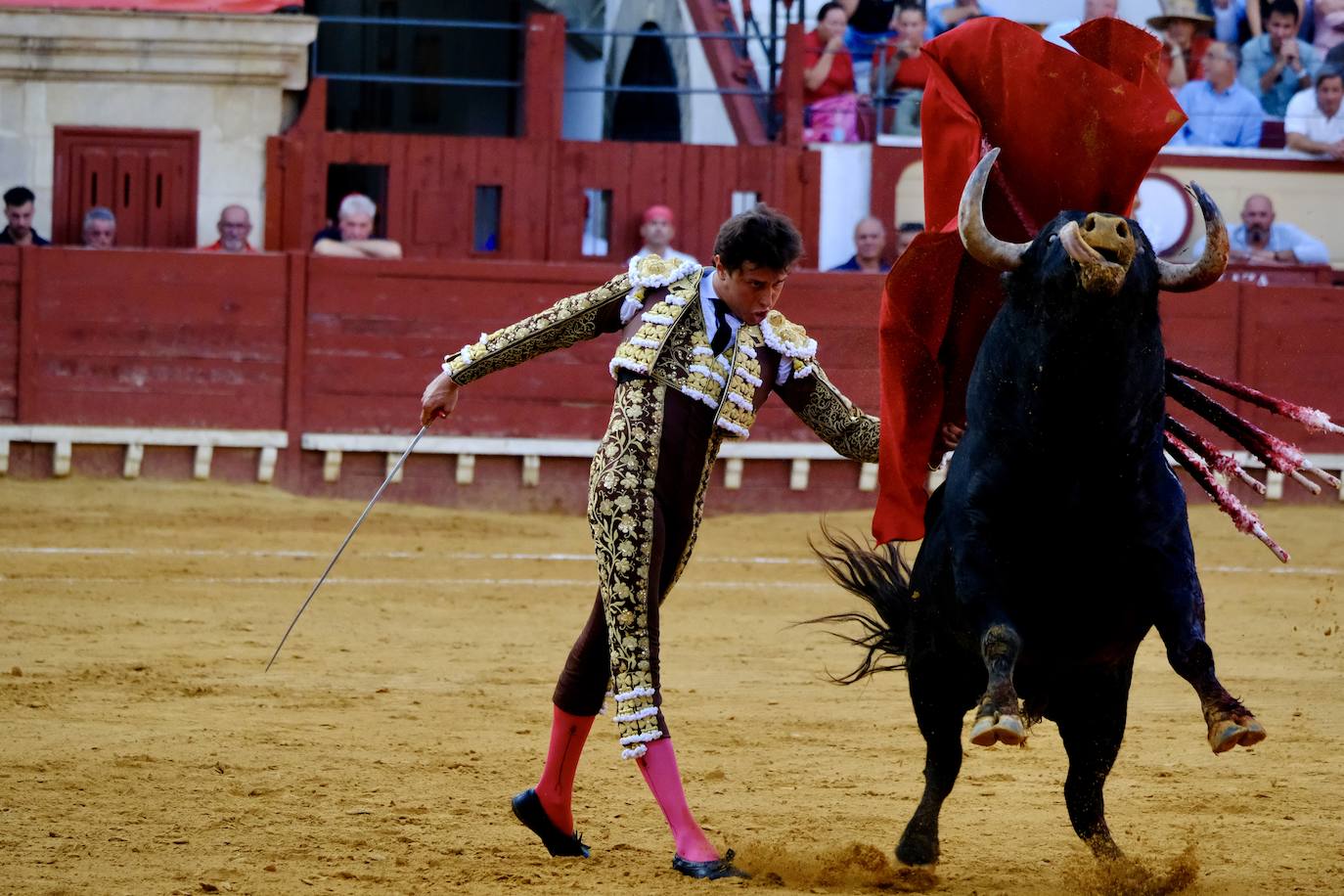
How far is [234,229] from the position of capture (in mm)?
9938

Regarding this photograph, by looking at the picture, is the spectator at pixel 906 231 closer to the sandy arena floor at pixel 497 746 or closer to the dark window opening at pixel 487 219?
the dark window opening at pixel 487 219

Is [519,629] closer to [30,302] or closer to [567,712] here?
[567,712]

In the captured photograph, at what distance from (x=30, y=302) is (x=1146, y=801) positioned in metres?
7.19

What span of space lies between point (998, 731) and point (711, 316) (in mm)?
971

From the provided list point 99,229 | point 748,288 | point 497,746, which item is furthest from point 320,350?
point 748,288

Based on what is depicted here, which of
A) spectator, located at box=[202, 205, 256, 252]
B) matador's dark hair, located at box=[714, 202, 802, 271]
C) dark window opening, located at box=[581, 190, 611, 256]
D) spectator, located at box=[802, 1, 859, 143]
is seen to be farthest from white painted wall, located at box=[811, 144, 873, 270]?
matador's dark hair, located at box=[714, 202, 802, 271]

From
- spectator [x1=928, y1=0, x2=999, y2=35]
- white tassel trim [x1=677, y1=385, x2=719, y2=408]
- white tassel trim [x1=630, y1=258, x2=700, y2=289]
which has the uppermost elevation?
spectator [x1=928, y1=0, x2=999, y2=35]

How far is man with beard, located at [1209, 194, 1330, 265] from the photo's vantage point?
10.5m

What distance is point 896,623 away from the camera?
12.8 feet

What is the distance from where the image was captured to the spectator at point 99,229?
9.96 meters

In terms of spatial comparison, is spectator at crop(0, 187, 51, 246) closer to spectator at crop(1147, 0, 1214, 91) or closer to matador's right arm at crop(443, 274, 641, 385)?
spectator at crop(1147, 0, 1214, 91)

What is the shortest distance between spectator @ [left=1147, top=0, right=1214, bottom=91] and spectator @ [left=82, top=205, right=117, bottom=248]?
236 inches

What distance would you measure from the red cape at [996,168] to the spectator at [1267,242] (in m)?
7.27

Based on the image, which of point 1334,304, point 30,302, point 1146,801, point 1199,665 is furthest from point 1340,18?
point 1199,665
